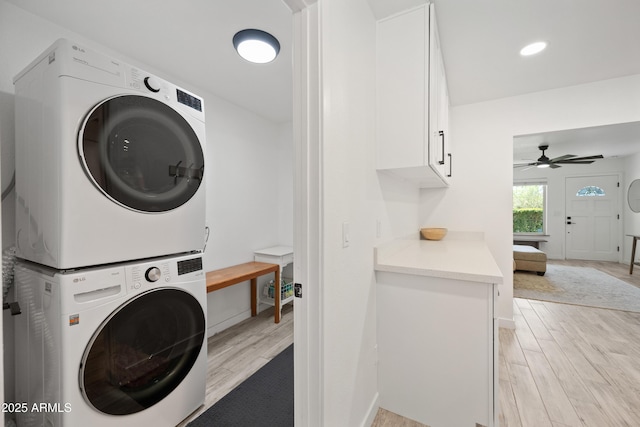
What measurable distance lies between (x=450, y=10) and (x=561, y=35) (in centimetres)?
89

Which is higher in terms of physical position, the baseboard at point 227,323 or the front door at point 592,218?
the front door at point 592,218

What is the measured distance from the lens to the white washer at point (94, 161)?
1.09m

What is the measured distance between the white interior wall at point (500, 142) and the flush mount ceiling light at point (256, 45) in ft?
6.92

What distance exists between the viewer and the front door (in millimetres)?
5926

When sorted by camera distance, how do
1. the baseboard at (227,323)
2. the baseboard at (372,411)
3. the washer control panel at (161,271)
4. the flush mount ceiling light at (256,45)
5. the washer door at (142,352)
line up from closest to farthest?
the washer door at (142,352) < the washer control panel at (161,271) < the baseboard at (372,411) < the flush mount ceiling light at (256,45) < the baseboard at (227,323)

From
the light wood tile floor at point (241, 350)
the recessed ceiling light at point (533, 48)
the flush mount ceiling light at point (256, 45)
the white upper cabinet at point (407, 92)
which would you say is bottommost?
the light wood tile floor at point (241, 350)

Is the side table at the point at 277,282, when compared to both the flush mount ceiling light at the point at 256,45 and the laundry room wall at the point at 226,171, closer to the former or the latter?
the laundry room wall at the point at 226,171

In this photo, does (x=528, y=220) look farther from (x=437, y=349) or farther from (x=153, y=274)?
(x=153, y=274)

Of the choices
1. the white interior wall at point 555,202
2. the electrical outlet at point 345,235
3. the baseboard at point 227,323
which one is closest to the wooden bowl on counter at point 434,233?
the electrical outlet at point 345,235

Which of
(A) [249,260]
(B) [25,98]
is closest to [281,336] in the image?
(A) [249,260]

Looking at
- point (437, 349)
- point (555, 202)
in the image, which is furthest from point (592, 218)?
point (437, 349)

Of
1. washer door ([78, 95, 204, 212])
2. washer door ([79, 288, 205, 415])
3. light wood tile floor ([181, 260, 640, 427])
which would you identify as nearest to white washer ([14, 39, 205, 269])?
washer door ([78, 95, 204, 212])

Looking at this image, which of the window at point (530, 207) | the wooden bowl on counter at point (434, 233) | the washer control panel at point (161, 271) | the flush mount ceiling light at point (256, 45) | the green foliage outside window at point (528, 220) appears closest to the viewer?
the washer control panel at point (161, 271)

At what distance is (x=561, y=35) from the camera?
5.97 ft
